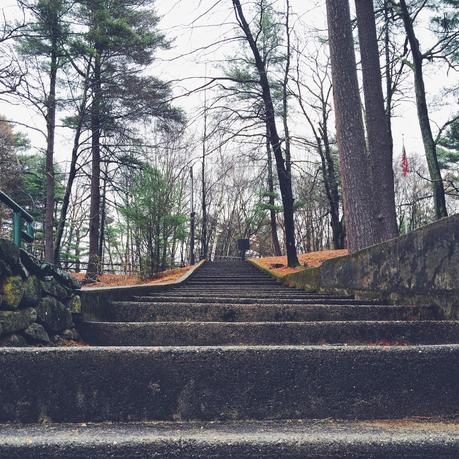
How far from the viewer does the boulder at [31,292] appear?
234cm

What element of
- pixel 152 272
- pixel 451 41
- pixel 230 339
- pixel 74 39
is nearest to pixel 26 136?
pixel 74 39

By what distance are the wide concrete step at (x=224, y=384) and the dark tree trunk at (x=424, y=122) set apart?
359 inches

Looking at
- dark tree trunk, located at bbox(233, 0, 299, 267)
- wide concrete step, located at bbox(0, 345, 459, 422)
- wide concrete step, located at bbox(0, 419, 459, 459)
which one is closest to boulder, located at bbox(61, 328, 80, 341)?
wide concrete step, located at bbox(0, 345, 459, 422)

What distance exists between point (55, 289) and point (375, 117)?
6.55m

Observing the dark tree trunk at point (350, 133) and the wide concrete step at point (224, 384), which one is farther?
the dark tree trunk at point (350, 133)

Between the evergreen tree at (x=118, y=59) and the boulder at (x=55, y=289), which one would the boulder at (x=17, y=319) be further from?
the evergreen tree at (x=118, y=59)

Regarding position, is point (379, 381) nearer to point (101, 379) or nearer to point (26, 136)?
point (101, 379)

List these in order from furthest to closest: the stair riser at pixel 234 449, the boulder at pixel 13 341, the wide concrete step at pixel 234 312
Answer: the wide concrete step at pixel 234 312 < the boulder at pixel 13 341 < the stair riser at pixel 234 449

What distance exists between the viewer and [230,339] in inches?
97.9

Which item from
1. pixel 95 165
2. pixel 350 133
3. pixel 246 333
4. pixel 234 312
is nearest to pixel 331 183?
pixel 95 165

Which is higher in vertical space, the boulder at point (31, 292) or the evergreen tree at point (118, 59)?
the evergreen tree at point (118, 59)

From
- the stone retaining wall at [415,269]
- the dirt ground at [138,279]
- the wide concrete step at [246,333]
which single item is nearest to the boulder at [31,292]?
the wide concrete step at [246,333]

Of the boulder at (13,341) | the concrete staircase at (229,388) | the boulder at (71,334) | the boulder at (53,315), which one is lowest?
the concrete staircase at (229,388)

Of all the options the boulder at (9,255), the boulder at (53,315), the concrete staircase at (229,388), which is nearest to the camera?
the concrete staircase at (229,388)
